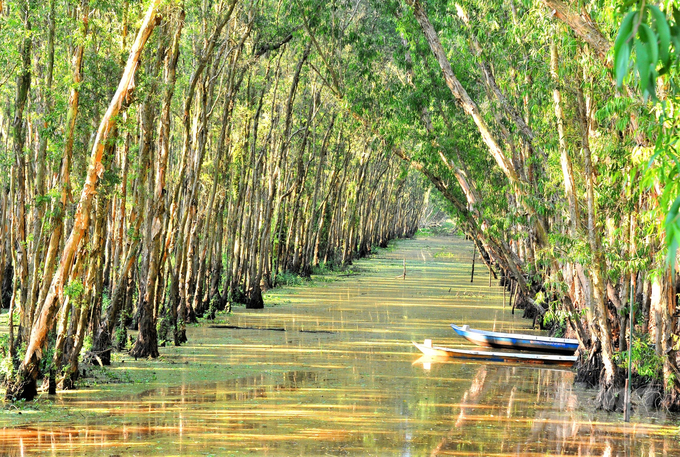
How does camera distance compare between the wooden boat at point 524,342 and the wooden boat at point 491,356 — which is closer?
the wooden boat at point 491,356

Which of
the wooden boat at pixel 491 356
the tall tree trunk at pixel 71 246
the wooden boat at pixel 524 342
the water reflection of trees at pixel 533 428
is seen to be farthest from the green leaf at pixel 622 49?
the wooden boat at pixel 524 342

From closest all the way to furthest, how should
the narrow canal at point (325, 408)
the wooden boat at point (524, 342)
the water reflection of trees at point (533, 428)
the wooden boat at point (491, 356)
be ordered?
the narrow canal at point (325, 408), the water reflection of trees at point (533, 428), the wooden boat at point (491, 356), the wooden boat at point (524, 342)

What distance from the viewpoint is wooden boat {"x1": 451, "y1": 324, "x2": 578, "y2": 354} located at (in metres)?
15.7

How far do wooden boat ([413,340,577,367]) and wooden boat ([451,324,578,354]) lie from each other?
0.62 meters

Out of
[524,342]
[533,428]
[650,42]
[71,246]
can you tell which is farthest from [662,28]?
[524,342]

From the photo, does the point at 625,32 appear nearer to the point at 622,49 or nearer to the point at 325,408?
the point at 622,49

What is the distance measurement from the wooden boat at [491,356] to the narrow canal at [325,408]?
317 millimetres

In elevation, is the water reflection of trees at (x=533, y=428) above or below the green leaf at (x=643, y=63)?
below

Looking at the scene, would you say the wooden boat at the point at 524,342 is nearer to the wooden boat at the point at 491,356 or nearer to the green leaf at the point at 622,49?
the wooden boat at the point at 491,356

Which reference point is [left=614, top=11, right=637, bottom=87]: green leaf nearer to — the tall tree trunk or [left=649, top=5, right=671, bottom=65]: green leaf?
[left=649, top=5, right=671, bottom=65]: green leaf

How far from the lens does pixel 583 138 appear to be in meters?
10.3

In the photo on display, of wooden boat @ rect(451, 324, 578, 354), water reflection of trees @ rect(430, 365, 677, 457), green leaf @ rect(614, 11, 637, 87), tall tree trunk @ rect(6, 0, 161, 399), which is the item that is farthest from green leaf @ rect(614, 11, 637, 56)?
wooden boat @ rect(451, 324, 578, 354)

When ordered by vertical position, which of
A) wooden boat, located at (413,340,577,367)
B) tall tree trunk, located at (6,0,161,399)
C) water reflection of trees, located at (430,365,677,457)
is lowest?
water reflection of trees, located at (430,365,677,457)

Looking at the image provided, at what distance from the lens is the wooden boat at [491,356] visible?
49.4 ft
